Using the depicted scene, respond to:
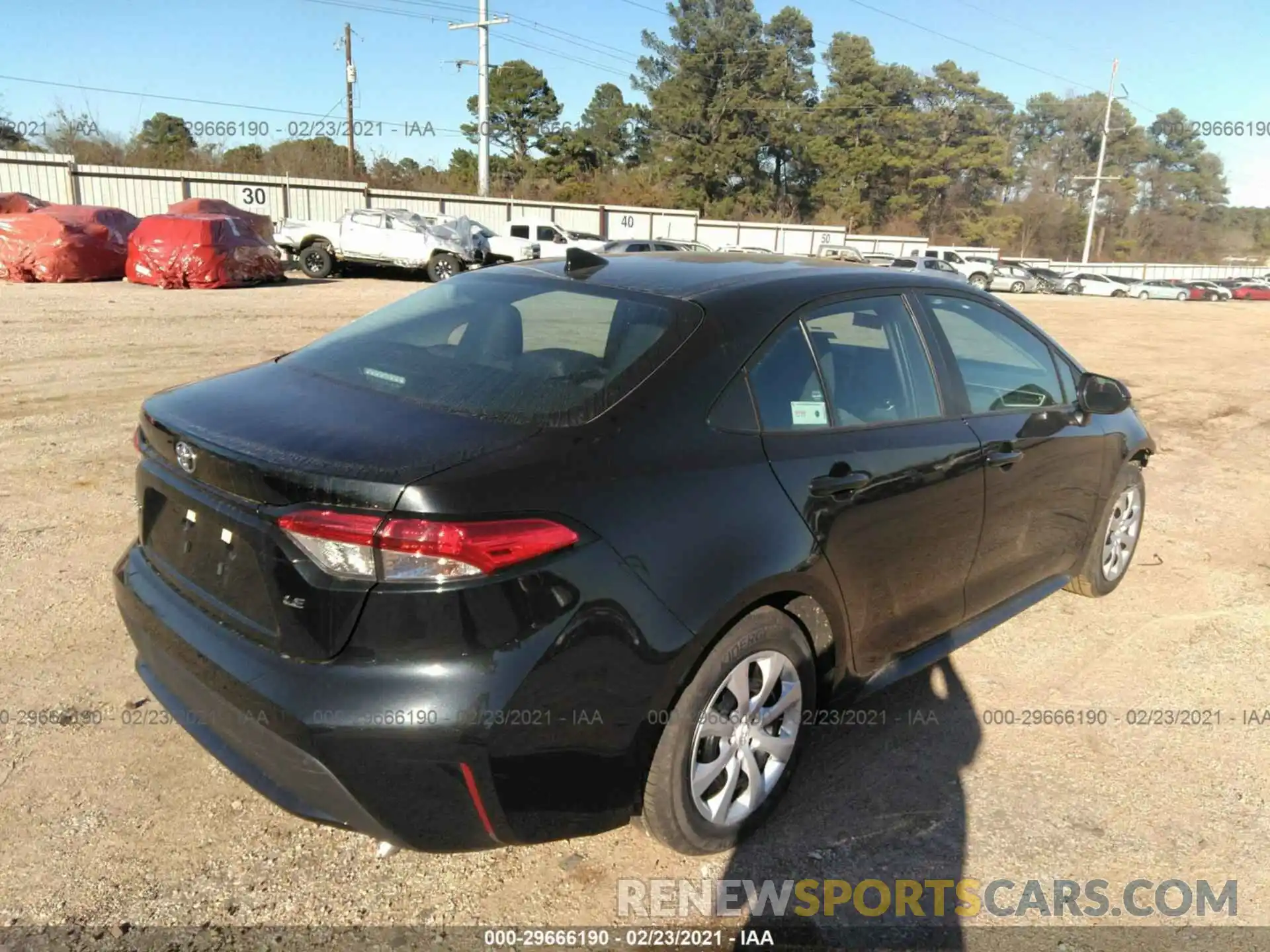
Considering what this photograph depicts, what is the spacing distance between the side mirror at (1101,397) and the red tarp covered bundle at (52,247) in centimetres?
2063

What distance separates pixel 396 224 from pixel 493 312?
872 inches

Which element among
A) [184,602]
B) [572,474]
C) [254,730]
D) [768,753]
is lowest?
[768,753]

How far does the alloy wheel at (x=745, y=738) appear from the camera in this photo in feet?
8.23

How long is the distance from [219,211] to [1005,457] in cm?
2915

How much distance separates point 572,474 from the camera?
2178mm

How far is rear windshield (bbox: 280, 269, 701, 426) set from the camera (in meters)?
2.46

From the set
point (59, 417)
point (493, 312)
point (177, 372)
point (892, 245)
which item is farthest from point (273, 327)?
point (892, 245)

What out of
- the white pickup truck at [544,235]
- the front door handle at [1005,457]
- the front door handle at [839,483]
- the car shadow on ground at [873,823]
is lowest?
the car shadow on ground at [873,823]

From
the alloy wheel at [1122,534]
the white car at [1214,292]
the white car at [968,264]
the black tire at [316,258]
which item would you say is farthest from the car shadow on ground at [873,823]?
the white car at [1214,292]

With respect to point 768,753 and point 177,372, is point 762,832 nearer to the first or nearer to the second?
point 768,753

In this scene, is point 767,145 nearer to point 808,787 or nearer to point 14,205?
point 14,205

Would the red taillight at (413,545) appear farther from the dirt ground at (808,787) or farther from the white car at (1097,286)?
the white car at (1097,286)

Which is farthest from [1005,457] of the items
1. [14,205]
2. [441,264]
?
[14,205]

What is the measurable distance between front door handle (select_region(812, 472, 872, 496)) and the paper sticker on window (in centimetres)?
18
